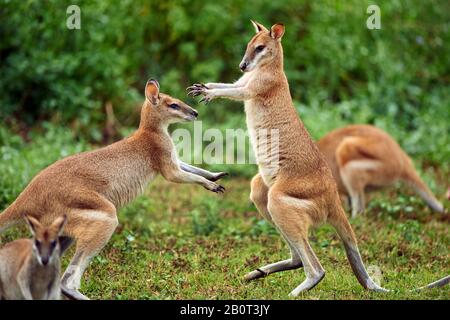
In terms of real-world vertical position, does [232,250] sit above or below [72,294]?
above

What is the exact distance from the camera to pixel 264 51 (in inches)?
291

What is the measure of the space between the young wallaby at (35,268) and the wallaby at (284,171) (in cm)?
193

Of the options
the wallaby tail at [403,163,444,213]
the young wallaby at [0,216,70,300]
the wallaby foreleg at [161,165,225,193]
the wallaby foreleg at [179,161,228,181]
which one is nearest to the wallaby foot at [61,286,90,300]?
the young wallaby at [0,216,70,300]

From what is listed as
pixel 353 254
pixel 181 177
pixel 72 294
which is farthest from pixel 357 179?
pixel 72 294

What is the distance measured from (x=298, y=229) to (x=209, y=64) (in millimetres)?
7628

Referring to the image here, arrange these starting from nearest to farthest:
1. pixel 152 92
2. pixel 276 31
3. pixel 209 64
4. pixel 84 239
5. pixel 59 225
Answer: pixel 59 225
pixel 84 239
pixel 152 92
pixel 276 31
pixel 209 64

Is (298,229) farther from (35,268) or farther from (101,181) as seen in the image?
(35,268)

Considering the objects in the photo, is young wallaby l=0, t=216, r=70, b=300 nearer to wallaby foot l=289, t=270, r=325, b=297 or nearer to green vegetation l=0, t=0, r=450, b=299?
green vegetation l=0, t=0, r=450, b=299

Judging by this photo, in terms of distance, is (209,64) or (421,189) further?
(209,64)

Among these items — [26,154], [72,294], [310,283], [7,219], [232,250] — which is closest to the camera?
[72,294]

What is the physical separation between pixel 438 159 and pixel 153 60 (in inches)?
206
